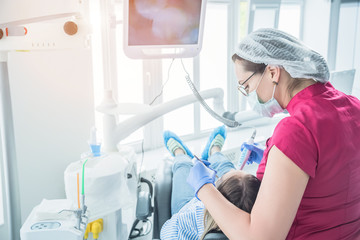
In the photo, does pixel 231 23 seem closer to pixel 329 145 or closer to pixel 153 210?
pixel 153 210

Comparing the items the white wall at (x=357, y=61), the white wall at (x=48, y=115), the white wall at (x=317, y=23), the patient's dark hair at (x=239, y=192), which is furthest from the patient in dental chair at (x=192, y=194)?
the white wall at (x=357, y=61)

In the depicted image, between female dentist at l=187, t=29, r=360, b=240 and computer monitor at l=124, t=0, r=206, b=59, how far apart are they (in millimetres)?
435

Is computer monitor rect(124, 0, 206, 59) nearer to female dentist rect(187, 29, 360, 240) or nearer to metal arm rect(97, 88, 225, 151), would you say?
metal arm rect(97, 88, 225, 151)

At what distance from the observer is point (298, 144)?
34.5 inches

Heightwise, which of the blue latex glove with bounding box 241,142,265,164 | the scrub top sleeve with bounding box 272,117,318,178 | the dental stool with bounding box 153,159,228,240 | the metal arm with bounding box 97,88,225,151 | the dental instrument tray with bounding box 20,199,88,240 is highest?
the scrub top sleeve with bounding box 272,117,318,178

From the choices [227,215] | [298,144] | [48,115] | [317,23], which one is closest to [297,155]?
[298,144]

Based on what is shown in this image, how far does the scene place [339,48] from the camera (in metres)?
3.28

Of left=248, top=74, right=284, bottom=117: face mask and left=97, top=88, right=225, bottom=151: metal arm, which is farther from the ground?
left=248, top=74, right=284, bottom=117: face mask

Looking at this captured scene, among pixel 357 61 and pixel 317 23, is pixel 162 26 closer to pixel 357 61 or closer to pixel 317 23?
pixel 317 23

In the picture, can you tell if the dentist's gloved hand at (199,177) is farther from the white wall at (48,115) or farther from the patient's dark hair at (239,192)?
the white wall at (48,115)

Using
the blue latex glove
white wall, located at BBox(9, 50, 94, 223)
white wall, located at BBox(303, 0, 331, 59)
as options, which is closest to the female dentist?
the blue latex glove

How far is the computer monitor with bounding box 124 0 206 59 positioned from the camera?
1.38 metres

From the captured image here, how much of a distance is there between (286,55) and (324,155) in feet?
1.08

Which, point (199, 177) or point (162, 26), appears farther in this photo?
point (162, 26)
